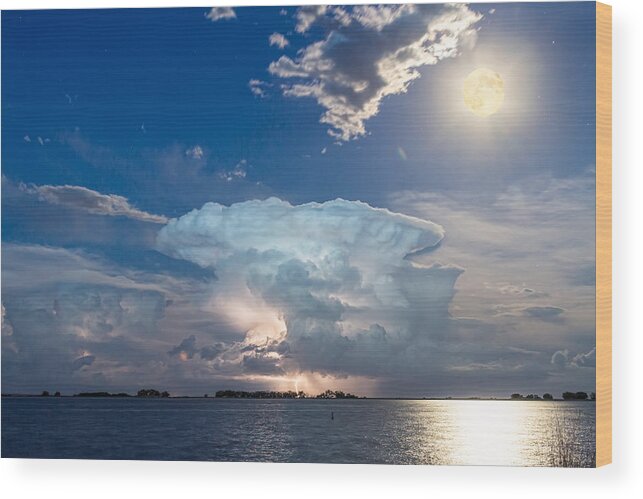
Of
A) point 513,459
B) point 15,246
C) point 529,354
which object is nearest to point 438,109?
point 529,354

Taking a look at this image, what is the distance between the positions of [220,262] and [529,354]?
2.59 meters

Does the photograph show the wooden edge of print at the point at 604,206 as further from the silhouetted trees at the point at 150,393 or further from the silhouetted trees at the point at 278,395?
the silhouetted trees at the point at 150,393

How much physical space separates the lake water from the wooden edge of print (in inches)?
11.9

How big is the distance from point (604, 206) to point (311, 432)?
2976 mm

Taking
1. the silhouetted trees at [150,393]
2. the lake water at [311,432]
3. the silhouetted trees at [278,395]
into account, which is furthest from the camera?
the silhouetted trees at [150,393]

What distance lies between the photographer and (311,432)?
33.7ft

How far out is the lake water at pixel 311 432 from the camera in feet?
32.2

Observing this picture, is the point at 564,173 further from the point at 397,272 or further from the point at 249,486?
the point at 249,486

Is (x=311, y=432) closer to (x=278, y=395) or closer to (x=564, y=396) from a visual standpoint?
(x=278, y=395)

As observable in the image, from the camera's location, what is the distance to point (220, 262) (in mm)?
10219

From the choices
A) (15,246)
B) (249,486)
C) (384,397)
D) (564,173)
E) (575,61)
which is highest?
(575,61)

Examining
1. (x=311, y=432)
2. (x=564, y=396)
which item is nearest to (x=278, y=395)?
(x=311, y=432)

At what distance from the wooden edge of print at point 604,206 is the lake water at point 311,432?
302 millimetres

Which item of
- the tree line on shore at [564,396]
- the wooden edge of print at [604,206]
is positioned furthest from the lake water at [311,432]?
the wooden edge of print at [604,206]
